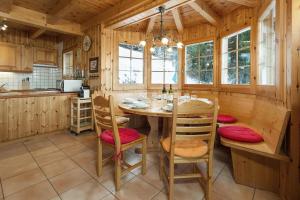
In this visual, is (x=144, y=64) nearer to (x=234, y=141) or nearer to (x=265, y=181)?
(x=234, y=141)

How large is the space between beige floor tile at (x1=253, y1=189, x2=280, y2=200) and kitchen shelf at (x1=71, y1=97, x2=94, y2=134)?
305cm

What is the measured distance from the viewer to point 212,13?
2988mm

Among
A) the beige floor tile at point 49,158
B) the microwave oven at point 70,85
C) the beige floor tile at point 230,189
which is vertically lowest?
the beige floor tile at point 230,189

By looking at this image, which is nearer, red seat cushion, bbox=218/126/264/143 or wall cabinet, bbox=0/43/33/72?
red seat cushion, bbox=218/126/264/143

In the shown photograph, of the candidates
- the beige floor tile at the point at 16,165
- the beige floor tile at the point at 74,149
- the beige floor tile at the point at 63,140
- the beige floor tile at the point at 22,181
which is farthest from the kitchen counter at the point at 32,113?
the beige floor tile at the point at 22,181

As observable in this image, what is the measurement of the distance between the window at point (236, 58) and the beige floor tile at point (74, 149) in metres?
2.91

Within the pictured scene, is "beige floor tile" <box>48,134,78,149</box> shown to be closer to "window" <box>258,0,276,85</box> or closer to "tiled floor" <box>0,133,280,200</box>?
"tiled floor" <box>0,133,280,200</box>

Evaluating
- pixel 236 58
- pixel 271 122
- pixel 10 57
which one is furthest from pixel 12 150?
pixel 236 58

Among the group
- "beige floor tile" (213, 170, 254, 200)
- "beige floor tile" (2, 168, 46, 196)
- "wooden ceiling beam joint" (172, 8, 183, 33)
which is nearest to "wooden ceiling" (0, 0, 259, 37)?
"wooden ceiling beam joint" (172, 8, 183, 33)

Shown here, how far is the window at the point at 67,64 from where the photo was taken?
14.9 ft

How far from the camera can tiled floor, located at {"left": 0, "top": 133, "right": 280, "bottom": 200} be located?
1553 mm

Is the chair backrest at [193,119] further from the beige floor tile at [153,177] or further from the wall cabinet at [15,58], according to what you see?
the wall cabinet at [15,58]

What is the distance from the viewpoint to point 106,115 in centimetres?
162

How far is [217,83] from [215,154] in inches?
59.2
